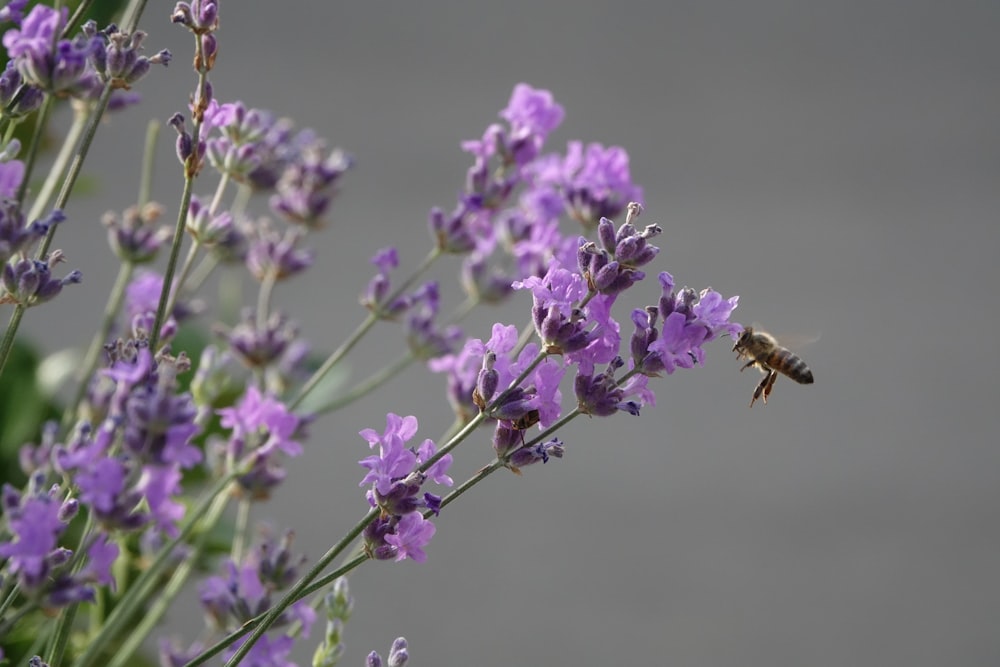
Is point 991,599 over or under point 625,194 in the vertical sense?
over

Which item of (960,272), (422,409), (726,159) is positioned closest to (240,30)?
(422,409)

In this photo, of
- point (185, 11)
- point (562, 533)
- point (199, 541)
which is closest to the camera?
point (185, 11)

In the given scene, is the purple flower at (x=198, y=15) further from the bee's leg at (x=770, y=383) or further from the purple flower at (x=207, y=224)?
the bee's leg at (x=770, y=383)

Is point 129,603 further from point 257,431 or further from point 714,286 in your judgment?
point 714,286

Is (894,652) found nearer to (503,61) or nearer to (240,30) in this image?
(503,61)

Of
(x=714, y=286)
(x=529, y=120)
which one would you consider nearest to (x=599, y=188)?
(x=529, y=120)

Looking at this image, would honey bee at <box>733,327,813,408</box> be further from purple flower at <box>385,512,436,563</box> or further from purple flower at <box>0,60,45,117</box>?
purple flower at <box>0,60,45,117</box>

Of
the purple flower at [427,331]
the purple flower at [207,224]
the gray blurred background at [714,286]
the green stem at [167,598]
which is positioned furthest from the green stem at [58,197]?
the gray blurred background at [714,286]
